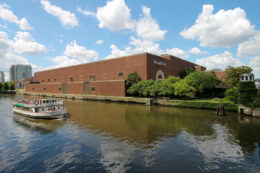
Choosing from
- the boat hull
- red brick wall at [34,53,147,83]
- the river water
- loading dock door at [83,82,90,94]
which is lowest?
the river water

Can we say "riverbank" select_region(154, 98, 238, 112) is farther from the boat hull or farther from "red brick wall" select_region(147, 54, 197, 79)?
the boat hull

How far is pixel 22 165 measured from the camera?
11.4 meters

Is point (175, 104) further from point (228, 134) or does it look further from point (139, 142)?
point (139, 142)

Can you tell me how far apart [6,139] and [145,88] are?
38155mm

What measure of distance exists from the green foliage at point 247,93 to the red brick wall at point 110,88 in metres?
36.9

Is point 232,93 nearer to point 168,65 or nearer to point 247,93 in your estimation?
point 247,93

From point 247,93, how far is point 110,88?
149 feet

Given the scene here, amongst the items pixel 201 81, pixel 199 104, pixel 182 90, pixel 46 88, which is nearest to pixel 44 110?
pixel 199 104

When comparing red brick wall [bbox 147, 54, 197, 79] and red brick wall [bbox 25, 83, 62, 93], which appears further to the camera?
red brick wall [bbox 25, 83, 62, 93]

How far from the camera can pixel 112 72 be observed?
72.8 metres

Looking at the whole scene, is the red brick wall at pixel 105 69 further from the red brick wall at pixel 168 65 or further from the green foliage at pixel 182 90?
the green foliage at pixel 182 90

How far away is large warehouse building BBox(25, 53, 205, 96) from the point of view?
6247 cm

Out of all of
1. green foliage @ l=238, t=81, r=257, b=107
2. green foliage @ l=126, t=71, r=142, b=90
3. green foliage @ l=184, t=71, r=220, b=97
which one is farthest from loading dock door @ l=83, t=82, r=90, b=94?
green foliage @ l=238, t=81, r=257, b=107

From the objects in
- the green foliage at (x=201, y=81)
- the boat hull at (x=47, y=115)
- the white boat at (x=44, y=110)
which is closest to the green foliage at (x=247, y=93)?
the green foliage at (x=201, y=81)
